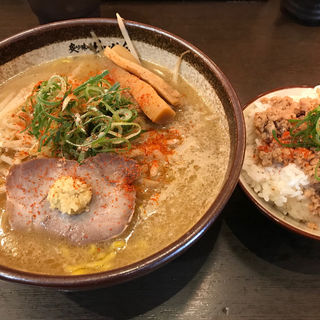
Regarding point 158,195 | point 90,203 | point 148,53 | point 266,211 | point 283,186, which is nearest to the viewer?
point 90,203

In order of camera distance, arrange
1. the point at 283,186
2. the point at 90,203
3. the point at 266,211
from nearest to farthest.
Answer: the point at 90,203 → the point at 266,211 → the point at 283,186

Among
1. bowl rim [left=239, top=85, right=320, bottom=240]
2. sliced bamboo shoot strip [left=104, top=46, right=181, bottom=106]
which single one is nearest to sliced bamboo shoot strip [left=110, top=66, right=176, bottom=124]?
sliced bamboo shoot strip [left=104, top=46, right=181, bottom=106]

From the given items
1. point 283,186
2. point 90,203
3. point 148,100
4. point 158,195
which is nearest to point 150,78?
point 148,100

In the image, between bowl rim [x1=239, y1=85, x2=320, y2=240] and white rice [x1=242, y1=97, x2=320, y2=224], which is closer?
bowl rim [x1=239, y1=85, x2=320, y2=240]

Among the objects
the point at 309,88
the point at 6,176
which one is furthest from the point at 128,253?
the point at 309,88

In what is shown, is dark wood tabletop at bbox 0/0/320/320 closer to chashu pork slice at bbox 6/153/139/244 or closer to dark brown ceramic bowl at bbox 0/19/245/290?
chashu pork slice at bbox 6/153/139/244

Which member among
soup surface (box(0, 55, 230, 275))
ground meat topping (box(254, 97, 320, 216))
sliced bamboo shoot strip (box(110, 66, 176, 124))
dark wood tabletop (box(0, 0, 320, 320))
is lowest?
dark wood tabletop (box(0, 0, 320, 320))

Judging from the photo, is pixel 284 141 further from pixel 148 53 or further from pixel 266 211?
pixel 148 53

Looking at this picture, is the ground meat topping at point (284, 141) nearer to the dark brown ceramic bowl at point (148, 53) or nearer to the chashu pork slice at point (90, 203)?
the dark brown ceramic bowl at point (148, 53)
